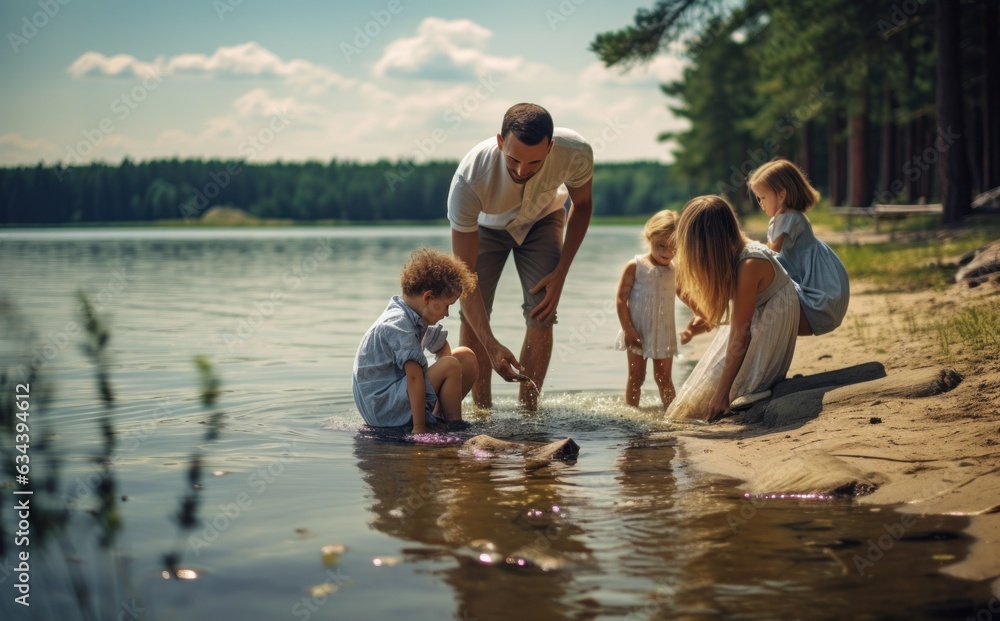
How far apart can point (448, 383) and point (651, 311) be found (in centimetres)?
189

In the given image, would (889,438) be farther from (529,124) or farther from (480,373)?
(480,373)

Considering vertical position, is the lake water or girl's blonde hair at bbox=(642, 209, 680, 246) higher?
girl's blonde hair at bbox=(642, 209, 680, 246)

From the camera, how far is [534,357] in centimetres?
734

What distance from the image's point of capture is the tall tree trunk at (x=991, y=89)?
22619 mm

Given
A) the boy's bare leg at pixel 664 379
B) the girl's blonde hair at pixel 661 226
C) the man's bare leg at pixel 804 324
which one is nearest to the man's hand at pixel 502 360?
the boy's bare leg at pixel 664 379

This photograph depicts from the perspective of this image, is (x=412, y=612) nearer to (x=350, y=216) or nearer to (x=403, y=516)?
(x=403, y=516)

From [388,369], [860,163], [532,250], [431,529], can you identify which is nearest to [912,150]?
[860,163]

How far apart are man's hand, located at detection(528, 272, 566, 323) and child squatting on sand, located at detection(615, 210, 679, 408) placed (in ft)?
1.91

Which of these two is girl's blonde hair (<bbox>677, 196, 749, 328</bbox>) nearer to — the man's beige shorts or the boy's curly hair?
the man's beige shorts

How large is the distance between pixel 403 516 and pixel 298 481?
3.20 ft

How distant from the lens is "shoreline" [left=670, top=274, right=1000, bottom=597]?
164 inches

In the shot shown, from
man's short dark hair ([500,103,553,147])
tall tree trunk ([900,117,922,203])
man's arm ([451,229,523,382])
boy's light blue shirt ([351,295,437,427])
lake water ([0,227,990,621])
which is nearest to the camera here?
lake water ([0,227,990,621])

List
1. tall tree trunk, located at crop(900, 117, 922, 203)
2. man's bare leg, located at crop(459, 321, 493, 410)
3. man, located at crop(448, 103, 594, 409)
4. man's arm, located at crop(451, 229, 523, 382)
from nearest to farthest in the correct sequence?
man, located at crop(448, 103, 594, 409)
man's arm, located at crop(451, 229, 523, 382)
man's bare leg, located at crop(459, 321, 493, 410)
tall tree trunk, located at crop(900, 117, 922, 203)

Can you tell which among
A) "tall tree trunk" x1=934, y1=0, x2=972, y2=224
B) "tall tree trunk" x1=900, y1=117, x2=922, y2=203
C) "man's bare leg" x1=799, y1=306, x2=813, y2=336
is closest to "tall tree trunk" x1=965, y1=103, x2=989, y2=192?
"tall tree trunk" x1=900, y1=117, x2=922, y2=203
